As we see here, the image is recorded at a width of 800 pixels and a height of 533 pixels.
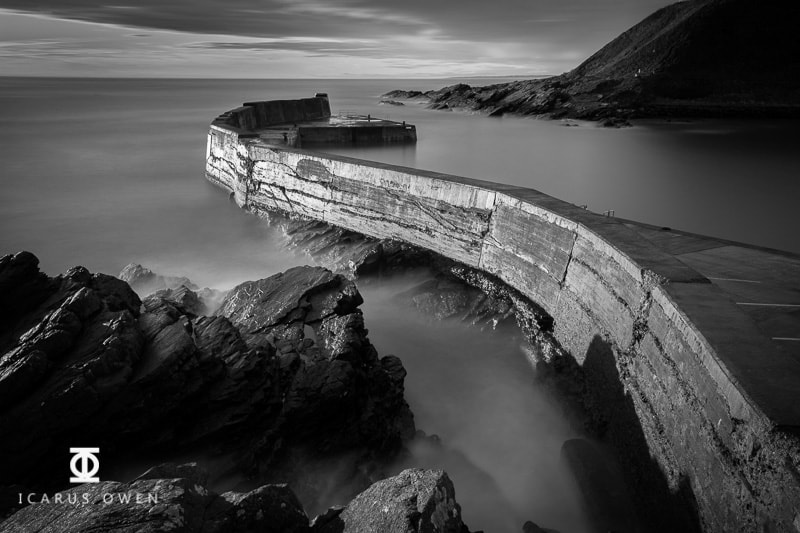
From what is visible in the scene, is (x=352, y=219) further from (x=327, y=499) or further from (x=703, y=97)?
(x=703, y=97)

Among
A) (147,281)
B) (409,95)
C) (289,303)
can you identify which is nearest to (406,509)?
(289,303)

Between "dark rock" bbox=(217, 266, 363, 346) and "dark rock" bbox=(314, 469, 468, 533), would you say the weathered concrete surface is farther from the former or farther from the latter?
"dark rock" bbox=(314, 469, 468, 533)

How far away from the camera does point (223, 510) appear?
10.2ft

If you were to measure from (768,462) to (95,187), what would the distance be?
61.0 feet

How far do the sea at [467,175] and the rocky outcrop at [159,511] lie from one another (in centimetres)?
236

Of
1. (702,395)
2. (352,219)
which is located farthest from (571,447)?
(352,219)

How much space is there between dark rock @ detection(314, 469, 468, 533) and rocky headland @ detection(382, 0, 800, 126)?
32.8 metres

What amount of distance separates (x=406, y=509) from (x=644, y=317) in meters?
3.10

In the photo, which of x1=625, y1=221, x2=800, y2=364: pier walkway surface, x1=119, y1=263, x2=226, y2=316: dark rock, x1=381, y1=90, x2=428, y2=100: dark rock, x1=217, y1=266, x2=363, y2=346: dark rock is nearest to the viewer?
x1=625, y1=221, x2=800, y2=364: pier walkway surface

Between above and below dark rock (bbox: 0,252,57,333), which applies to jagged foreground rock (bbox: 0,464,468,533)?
below

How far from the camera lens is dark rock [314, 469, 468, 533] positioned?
3178 mm

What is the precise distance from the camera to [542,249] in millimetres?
7672

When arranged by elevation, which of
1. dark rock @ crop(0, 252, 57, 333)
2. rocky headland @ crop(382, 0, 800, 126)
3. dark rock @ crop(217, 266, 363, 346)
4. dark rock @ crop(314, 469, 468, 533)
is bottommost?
dark rock @ crop(217, 266, 363, 346)

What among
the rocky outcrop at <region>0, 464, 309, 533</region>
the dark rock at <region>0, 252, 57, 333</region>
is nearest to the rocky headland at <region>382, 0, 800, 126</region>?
the dark rock at <region>0, 252, 57, 333</region>
